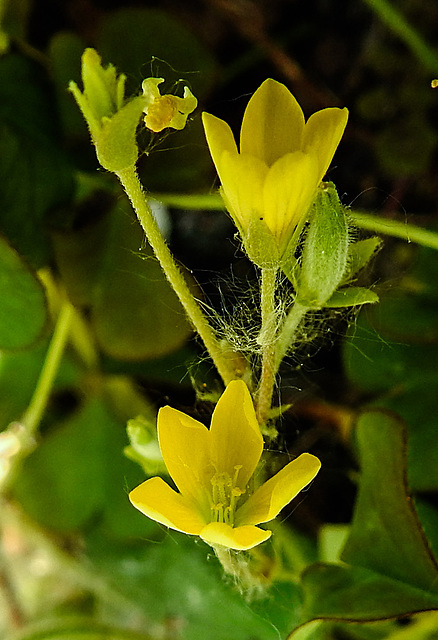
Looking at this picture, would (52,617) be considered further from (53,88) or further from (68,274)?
(53,88)

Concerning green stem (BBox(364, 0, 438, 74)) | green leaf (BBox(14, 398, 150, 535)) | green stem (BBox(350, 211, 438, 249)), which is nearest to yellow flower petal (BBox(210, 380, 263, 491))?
green stem (BBox(350, 211, 438, 249))

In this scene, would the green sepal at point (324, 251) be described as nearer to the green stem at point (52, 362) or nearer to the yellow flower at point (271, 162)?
the yellow flower at point (271, 162)

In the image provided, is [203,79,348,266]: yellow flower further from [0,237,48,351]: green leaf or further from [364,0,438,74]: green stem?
[364,0,438,74]: green stem

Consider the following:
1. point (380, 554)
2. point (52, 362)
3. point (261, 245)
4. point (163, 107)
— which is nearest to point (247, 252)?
point (261, 245)

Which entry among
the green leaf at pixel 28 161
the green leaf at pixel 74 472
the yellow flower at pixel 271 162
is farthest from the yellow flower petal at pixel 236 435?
the green leaf at pixel 74 472

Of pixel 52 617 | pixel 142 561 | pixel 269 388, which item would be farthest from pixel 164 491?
pixel 52 617

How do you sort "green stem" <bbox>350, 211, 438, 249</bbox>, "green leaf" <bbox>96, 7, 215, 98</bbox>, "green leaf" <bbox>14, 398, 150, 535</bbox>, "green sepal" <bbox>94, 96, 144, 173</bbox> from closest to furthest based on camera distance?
"green sepal" <bbox>94, 96, 144, 173</bbox>
"green stem" <bbox>350, 211, 438, 249</bbox>
"green leaf" <bbox>96, 7, 215, 98</bbox>
"green leaf" <bbox>14, 398, 150, 535</bbox>

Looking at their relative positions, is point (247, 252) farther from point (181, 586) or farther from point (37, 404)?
point (181, 586)
